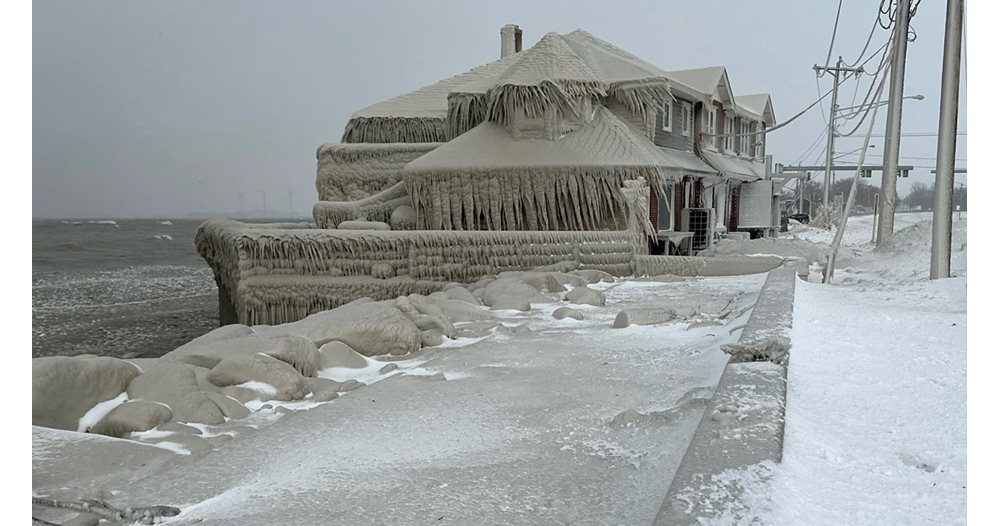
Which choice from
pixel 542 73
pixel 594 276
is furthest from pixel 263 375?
pixel 542 73

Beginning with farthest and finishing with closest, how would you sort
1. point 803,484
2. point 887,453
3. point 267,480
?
point 267,480 → point 887,453 → point 803,484

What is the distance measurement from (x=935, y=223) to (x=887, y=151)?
3.91 meters

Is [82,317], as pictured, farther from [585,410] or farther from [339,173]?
[585,410]

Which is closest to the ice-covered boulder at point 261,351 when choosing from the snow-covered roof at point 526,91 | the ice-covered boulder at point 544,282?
the ice-covered boulder at point 544,282

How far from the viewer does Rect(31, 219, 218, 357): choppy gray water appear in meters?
18.9

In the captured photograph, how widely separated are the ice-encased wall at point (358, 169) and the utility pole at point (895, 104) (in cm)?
1289

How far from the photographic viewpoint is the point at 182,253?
57.4m

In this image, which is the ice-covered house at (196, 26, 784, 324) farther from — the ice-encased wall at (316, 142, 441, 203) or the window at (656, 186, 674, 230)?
the window at (656, 186, 674, 230)

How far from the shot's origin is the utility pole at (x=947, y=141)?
7883 millimetres

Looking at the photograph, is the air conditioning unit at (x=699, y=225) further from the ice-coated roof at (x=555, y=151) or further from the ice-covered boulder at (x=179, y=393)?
the ice-covered boulder at (x=179, y=393)

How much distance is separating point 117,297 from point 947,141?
31.8 metres

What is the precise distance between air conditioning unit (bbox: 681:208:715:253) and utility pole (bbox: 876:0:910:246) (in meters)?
8.00

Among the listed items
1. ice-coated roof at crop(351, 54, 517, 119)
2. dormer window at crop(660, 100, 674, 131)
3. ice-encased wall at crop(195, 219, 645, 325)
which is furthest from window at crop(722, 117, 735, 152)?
ice-encased wall at crop(195, 219, 645, 325)
